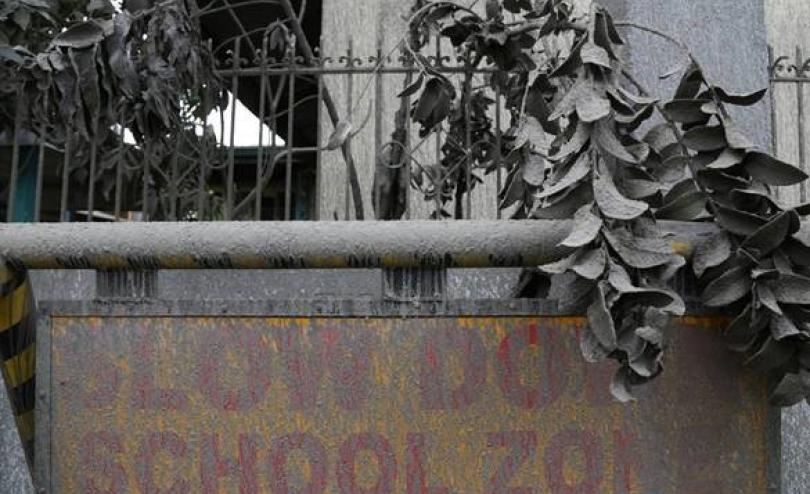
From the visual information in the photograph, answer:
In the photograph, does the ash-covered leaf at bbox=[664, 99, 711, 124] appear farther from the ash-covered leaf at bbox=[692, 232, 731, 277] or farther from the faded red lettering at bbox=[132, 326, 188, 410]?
the faded red lettering at bbox=[132, 326, 188, 410]

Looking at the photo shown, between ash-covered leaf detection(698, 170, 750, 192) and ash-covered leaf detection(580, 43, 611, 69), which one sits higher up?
ash-covered leaf detection(580, 43, 611, 69)

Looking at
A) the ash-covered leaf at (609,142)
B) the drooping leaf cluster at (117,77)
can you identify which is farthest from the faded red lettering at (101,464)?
the ash-covered leaf at (609,142)

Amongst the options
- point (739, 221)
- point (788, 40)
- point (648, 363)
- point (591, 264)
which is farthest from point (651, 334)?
point (788, 40)

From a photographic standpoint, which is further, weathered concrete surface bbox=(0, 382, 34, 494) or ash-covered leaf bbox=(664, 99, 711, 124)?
weathered concrete surface bbox=(0, 382, 34, 494)

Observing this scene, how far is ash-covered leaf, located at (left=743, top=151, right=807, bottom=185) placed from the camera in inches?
110

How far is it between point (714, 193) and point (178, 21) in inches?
90.4

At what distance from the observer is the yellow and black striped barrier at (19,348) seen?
3.07 m

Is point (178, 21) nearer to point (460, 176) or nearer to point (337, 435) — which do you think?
point (460, 176)

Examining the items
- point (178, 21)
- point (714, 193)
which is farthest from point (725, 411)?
point (178, 21)

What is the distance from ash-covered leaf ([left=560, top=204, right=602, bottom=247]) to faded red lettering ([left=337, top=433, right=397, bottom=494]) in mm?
911

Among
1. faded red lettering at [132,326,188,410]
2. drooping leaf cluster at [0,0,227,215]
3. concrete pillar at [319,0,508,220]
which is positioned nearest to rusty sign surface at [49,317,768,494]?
faded red lettering at [132,326,188,410]

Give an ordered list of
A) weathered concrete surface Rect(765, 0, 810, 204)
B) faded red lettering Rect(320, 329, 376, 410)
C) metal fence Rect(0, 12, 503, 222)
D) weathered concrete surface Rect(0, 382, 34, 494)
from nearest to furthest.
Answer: faded red lettering Rect(320, 329, 376, 410) < weathered concrete surface Rect(0, 382, 34, 494) < metal fence Rect(0, 12, 503, 222) < weathered concrete surface Rect(765, 0, 810, 204)

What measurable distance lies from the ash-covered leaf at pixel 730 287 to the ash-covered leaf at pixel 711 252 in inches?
1.9

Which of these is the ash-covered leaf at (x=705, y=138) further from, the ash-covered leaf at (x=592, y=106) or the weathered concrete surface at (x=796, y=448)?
the weathered concrete surface at (x=796, y=448)
